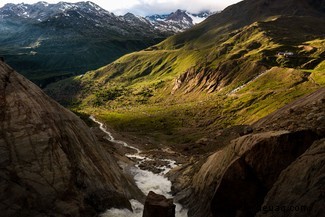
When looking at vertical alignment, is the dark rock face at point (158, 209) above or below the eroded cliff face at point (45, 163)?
→ below

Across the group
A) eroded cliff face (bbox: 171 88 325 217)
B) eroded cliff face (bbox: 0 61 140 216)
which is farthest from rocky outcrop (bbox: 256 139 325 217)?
eroded cliff face (bbox: 0 61 140 216)

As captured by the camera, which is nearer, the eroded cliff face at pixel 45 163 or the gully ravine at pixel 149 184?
the eroded cliff face at pixel 45 163

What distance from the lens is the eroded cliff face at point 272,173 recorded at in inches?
1224

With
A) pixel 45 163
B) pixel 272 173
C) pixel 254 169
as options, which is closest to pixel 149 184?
pixel 45 163

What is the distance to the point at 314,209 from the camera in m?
28.1

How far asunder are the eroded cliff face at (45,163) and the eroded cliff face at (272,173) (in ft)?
42.8

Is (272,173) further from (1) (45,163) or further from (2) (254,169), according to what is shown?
(1) (45,163)

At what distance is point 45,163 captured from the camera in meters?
42.1

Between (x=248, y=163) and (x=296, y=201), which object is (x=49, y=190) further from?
(x=296, y=201)

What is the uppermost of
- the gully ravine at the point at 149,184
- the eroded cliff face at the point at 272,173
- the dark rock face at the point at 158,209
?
the eroded cliff face at the point at 272,173

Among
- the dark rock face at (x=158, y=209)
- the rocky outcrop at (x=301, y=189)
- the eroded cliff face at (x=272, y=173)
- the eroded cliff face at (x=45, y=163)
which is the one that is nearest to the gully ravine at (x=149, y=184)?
the eroded cliff face at (x=45, y=163)

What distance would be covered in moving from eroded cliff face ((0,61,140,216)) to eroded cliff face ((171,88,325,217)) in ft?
42.8

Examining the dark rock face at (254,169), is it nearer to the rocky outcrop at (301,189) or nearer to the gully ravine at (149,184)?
the rocky outcrop at (301,189)

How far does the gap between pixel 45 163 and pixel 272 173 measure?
26.1 meters
